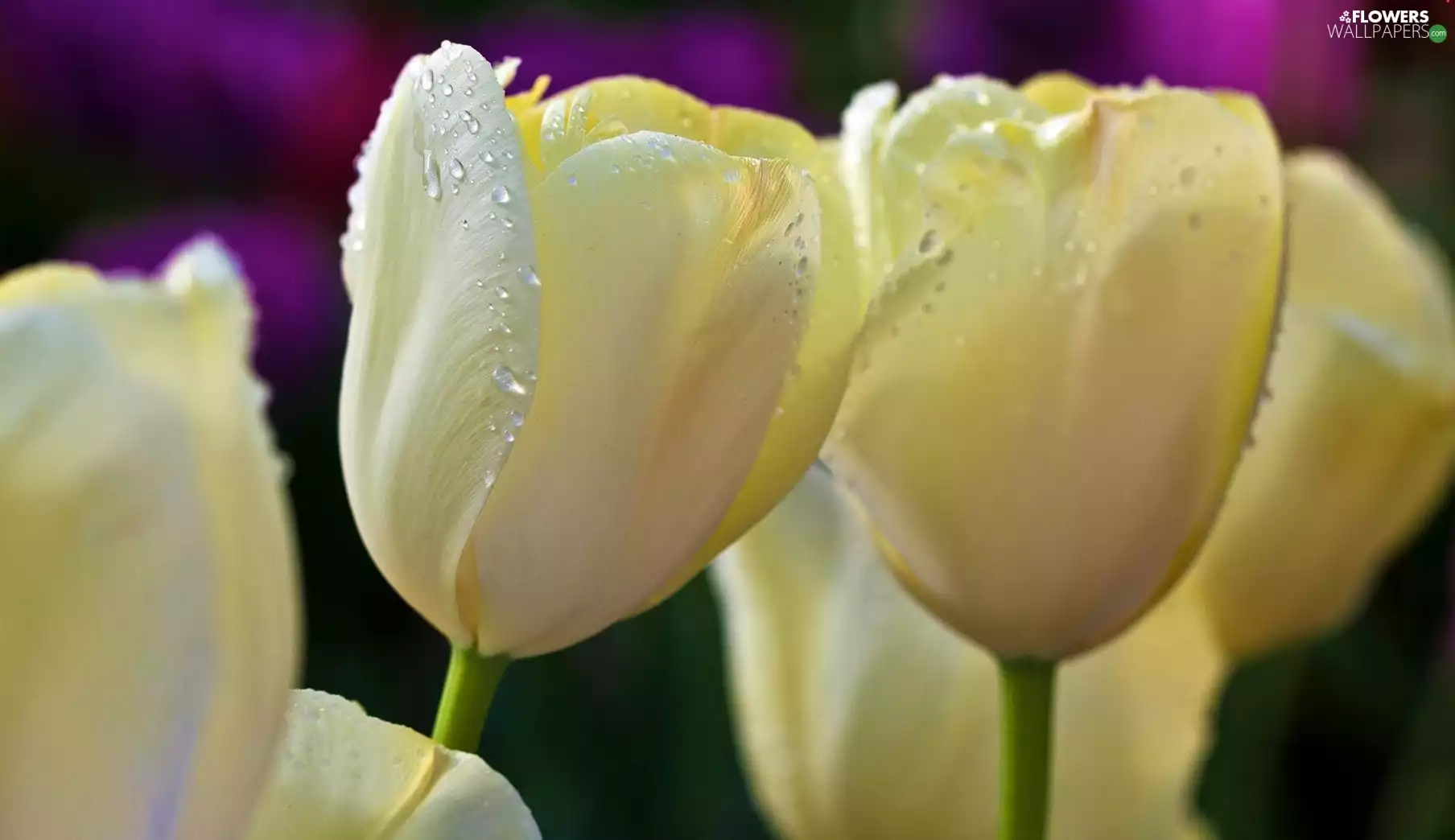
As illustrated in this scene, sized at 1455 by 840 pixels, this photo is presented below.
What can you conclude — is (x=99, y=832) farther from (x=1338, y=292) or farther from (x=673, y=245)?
(x=1338, y=292)


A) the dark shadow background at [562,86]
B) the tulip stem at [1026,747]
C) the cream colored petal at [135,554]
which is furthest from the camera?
the dark shadow background at [562,86]

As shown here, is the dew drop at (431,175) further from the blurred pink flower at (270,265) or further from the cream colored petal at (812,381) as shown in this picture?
the blurred pink flower at (270,265)

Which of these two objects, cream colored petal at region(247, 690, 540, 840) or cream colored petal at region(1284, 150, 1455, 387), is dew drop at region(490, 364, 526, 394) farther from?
cream colored petal at region(1284, 150, 1455, 387)

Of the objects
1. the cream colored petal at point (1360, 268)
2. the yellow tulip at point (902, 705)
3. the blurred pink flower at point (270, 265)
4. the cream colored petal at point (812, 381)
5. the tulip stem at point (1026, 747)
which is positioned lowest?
the blurred pink flower at point (270, 265)

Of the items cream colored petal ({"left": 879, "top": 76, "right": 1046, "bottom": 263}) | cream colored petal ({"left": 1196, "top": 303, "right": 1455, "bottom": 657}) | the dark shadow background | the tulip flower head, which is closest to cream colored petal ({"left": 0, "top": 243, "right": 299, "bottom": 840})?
the tulip flower head

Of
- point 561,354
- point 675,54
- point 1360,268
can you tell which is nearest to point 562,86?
point 675,54

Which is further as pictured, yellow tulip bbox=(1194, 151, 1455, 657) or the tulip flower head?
yellow tulip bbox=(1194, 151, 1455, 657)

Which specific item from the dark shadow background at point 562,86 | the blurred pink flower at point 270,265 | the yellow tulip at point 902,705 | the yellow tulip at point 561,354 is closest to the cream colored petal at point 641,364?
the yellow tulip at point 561,354
